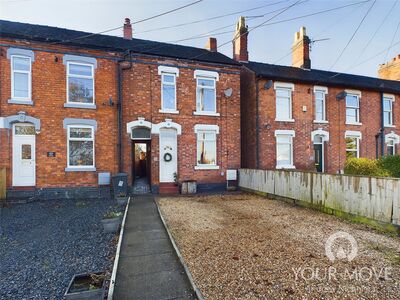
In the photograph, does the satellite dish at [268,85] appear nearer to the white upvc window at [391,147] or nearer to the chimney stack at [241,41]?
the chimney stack at [241,41]

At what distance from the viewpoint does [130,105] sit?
11.1 metres

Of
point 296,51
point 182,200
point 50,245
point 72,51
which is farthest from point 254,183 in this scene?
point 296,51

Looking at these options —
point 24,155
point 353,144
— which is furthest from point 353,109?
point 24,155

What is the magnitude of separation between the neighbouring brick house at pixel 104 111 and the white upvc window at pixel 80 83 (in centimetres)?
4

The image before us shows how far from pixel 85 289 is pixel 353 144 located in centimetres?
1701

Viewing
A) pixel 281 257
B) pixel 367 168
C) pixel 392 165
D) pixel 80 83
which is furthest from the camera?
pixel 80 83

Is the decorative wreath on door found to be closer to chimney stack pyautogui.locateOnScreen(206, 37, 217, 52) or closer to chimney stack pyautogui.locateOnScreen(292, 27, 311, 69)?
chimney stack pyautogui.locateOnScreen(206, 37, 217, 52)

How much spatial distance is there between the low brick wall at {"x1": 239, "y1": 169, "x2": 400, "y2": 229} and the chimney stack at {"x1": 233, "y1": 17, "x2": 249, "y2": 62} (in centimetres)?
843

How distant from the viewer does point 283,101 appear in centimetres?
1388

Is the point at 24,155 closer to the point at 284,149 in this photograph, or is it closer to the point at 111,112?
the point at 111,112

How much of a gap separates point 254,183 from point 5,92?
11575mm

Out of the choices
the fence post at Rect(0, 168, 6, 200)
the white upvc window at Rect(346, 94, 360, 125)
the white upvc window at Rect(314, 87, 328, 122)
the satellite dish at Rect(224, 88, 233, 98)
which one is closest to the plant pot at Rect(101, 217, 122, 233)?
the fence post at Rect(0, 168, 6, 200)

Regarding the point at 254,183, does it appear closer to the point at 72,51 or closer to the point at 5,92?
the point at 72,51

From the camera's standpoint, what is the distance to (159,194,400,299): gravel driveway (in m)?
3.17
